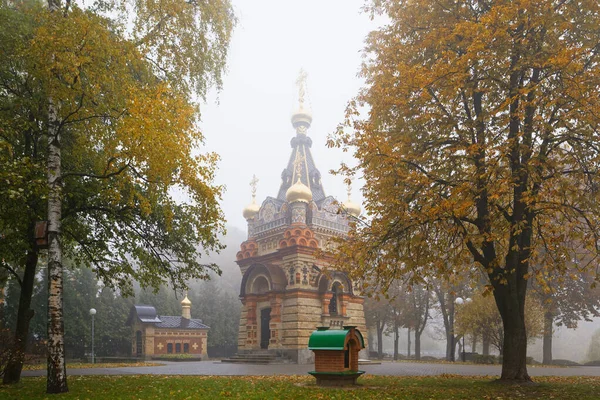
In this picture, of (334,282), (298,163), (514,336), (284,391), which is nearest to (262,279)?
(334,282)

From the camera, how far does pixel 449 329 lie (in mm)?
40500

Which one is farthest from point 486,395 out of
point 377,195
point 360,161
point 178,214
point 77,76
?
point 77,76

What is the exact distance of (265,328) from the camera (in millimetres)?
33156

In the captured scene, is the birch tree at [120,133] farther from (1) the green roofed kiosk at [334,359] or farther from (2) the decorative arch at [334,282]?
(2) the decorative arch at [334,282]

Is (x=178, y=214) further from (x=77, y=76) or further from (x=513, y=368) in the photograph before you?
(x=513, y=368)

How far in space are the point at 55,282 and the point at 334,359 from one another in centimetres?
680

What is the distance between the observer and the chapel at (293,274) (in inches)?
1203

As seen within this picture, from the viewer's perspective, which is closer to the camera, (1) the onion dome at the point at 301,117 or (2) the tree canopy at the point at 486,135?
(2) the tree canopy at the point at 486,135

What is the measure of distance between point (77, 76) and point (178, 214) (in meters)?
4.68

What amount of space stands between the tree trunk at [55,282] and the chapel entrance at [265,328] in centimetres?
2255

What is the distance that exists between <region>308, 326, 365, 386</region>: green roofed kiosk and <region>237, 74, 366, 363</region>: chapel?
1484 cm

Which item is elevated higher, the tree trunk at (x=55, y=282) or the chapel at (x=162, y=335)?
the tree trunk at (x=55, y=282)

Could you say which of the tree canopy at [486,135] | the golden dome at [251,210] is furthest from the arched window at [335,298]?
the tree canopy at [486,135]

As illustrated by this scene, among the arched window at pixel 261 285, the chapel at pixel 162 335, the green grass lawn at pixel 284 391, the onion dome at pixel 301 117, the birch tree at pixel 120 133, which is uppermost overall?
the onion dome at pixel 301 117
